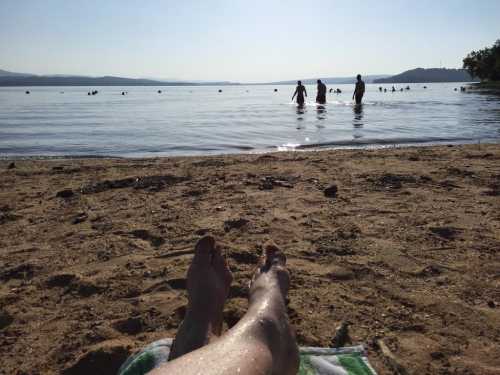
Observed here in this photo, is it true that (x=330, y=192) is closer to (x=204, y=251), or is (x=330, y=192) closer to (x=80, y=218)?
(x=204, y=251)

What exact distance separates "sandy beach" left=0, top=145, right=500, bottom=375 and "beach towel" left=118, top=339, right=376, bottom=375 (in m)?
0.11

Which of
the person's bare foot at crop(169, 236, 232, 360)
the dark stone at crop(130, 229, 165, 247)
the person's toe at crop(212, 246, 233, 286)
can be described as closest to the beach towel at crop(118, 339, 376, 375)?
the person's bare foot at crop(169, 236, 232, 360)

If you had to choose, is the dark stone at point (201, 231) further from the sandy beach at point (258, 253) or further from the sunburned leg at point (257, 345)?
the sunburned leg at point (257, 345)

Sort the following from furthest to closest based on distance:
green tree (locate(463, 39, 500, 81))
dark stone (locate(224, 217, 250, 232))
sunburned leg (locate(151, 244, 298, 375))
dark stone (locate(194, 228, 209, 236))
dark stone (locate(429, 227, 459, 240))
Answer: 1. green tree (locate(463, 39, 500, 81))
2. dark stone (locate(224, 217, 250, 232))
3. dark stone (locate(194, 228, 209, 236))
4. dark stone (locate(429, 227, 459, 240))
5. sunburned leg (locate(151, 244, 298, 375))

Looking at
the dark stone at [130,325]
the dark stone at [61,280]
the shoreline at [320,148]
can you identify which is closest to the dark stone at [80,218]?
the dark stone at [61,280]

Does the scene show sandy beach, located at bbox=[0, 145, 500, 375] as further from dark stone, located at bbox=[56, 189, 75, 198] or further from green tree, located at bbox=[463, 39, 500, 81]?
green tree, located at bbox=[463, 39, 500, 81]

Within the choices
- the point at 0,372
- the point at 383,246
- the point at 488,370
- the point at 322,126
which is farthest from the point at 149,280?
the point at 322,126

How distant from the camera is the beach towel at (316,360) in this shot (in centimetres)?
207

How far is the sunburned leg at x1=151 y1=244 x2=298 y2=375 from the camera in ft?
4.90

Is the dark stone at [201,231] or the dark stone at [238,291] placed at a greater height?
the dark stone at [201,231]

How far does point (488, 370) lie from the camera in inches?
80.0

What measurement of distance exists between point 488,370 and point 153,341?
178cm

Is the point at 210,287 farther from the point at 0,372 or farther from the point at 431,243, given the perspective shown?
the point at 431,243

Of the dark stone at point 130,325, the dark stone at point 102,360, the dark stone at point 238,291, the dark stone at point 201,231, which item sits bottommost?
the dark stone at point 102,360
